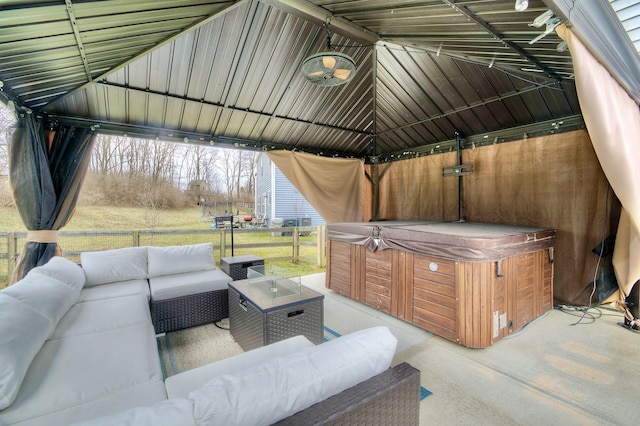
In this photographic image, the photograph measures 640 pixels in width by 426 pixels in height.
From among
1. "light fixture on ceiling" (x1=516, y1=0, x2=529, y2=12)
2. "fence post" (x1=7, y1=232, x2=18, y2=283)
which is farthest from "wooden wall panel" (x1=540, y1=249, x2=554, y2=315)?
"fence post" (x1=7, y1=232, x2=18, y2=283)

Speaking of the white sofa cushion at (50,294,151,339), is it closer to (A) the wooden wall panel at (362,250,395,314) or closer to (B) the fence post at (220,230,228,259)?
(A) the wooden wall panel at (362,250,395,314)

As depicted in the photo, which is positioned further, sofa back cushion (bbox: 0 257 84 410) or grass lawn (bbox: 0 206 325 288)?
A: grass lawn (bbox: 0 206 325 288)

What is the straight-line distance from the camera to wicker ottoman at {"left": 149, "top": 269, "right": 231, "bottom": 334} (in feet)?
9.55

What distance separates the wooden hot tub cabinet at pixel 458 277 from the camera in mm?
2740

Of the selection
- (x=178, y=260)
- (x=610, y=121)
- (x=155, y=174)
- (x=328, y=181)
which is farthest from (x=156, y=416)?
(x=155, y=174)

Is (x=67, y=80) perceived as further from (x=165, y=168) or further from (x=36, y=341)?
(x=165, y=168)

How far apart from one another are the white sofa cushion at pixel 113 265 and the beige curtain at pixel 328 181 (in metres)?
2.85

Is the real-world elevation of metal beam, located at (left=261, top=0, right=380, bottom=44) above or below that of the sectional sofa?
above

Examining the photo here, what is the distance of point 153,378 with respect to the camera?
4.91 ft

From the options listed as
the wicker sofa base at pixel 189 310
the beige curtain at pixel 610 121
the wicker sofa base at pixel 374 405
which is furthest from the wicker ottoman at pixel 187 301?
the beige curtain at pixel 610 121

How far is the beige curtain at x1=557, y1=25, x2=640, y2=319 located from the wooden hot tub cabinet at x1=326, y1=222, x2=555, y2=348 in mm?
935

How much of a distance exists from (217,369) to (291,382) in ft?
2.62

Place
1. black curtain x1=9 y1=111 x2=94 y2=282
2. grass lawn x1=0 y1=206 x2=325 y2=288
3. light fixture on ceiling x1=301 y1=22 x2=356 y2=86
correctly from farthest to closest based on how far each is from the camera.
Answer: grass lawn x1=0 y1=206 x2=325 y2=288
black curtain x1=9 y1=111 x2=94 y2=282
light fixture on ceiling x1=301 y1=22 x2=356 y2=86

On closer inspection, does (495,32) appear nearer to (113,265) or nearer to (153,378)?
(153,378)
